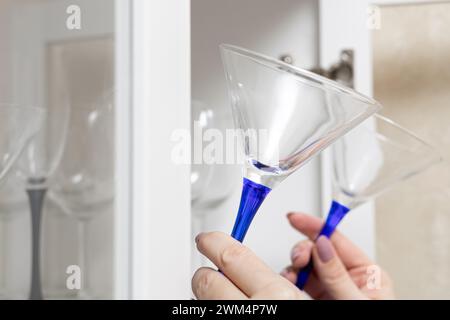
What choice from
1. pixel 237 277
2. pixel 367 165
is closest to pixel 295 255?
pixel 367 165

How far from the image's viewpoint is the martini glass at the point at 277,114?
32 cm

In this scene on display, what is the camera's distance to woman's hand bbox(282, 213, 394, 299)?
0.55 m

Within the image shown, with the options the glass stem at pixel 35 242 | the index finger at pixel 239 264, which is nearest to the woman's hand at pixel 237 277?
the index finger at pixel 239 264

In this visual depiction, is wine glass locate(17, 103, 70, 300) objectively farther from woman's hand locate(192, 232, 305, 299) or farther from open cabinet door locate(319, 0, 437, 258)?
open cabinet door locate(319, 0, 437, 258)

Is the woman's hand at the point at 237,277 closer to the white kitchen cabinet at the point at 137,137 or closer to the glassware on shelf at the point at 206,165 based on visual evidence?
the white kitchen cabinet at the point at 137,137

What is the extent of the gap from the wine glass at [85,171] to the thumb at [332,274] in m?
0.25

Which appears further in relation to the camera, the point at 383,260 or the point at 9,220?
the point at 383,260

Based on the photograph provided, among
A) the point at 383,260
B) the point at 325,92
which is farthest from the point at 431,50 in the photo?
the point at 325,92

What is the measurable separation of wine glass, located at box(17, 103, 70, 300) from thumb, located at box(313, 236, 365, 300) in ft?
0.87

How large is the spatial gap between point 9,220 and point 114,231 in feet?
0.26

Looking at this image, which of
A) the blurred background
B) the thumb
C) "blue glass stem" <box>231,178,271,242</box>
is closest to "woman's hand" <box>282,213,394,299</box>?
the thumb

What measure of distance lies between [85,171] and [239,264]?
0.38 ft

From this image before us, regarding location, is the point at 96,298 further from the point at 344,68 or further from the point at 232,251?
the point at 344,68
